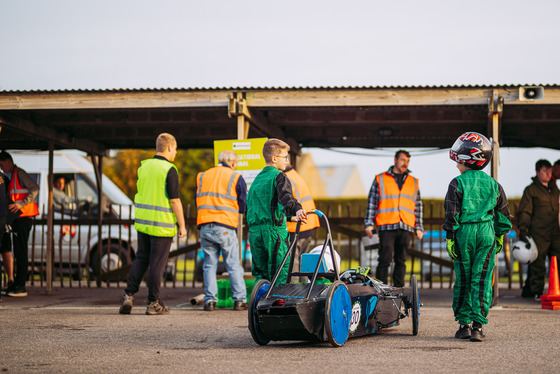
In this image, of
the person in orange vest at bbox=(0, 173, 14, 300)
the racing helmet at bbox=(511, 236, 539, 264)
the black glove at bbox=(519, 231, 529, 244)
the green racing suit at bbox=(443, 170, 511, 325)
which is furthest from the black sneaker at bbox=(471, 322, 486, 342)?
the person in orange vest at bbox=(0, 173, 14, 300)

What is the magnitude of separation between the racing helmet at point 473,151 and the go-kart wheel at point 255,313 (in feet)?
6.79

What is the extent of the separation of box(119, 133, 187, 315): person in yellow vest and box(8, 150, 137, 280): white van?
6405 millimetres

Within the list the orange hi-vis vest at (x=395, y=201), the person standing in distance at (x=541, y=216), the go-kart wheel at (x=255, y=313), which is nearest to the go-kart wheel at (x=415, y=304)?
the go-kart wheel at (x=255, y=313)

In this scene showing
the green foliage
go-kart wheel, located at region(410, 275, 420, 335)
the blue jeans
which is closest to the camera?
go-kart wheel, located at region(410, 275, 420, 335)

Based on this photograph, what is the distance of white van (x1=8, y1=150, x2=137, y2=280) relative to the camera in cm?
1566

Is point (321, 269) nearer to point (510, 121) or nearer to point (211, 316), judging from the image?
point (211, 316)

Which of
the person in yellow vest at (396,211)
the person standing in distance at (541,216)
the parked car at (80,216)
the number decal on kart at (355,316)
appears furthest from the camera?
the parked car at (80,216)

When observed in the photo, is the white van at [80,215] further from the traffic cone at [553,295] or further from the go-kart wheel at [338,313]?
the go-kart wheel at [338,313]

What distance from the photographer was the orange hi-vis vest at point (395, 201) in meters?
9.99

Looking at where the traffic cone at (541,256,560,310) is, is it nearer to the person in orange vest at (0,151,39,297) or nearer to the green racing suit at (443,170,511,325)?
the green racing suit at (443,170,511,325)

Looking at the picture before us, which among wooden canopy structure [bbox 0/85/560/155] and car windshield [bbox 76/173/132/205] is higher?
wooden canopy structure [bbox 0/85/560/155]

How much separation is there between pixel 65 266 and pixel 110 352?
37.4 ft

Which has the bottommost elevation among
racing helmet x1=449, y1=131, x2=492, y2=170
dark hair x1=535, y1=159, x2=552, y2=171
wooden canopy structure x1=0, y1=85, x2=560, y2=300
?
racing helmet x1=449, y1=131, x2=492, y2=170

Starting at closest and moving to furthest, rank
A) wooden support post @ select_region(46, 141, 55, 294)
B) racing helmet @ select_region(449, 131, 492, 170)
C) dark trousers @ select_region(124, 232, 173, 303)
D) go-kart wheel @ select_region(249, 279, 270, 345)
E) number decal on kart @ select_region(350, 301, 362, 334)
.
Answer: go-kart wheel @ select_region(249, 279, 270, 345) → number decal on kart @ select_region(350, 301, 362, 334) → racing helmet @ select_region(449, 131, 492, 170) → dark trousers @ select_region(124, 232, 173, 303) → wooden support post @ select_region(46, 141, 55, 294)
